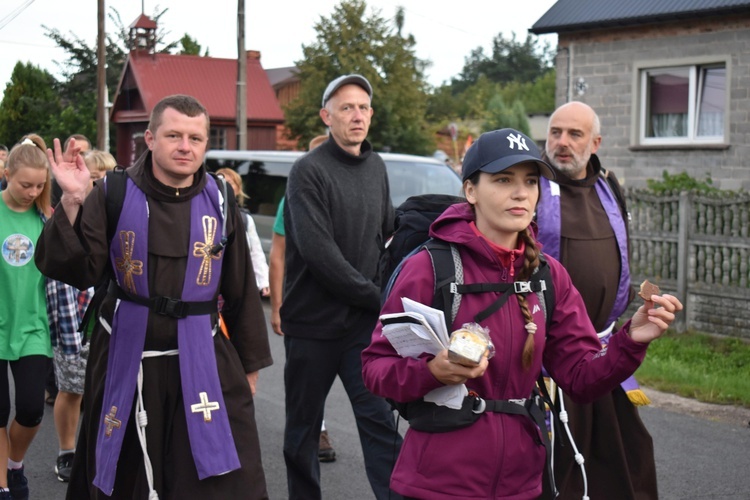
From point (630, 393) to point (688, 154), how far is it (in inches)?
510

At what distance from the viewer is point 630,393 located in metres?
4.51

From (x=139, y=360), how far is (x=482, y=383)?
1678 mm

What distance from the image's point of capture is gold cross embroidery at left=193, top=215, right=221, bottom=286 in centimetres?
428

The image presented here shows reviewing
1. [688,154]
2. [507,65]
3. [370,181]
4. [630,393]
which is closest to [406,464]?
[630,393]

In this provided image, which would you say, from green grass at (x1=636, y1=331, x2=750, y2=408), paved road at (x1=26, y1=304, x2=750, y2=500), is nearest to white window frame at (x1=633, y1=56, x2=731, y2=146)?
green grass at (x1=636, y1=331, x2=750, y2=408)

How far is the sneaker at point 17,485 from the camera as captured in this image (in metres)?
5.70

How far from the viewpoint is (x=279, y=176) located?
13.8 metres

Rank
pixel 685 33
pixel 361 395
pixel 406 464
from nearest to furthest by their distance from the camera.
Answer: pixel 406 464, pixel 361 395, pixel 685 33

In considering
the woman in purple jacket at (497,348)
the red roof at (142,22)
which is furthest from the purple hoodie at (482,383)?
the red roof at (142,22)

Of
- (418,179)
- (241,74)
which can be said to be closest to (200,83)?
(241,74)

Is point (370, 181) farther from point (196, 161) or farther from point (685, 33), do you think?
point (685, 33)

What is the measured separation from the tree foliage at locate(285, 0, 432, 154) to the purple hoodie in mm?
34223

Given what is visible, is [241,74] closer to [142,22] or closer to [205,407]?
[205,407]

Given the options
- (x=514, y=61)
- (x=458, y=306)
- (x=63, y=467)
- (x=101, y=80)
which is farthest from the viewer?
(x=514, y=61)
